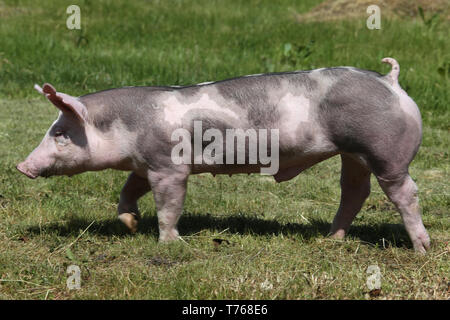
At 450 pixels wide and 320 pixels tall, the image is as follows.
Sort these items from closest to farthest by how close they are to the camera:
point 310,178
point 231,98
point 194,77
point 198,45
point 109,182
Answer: point 231,98, point 109,182, point 310,178, point 194,77, point 198,45

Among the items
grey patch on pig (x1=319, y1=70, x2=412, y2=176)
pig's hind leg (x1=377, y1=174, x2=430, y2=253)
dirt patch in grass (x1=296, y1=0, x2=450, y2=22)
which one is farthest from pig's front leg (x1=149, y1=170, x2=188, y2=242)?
dirt patch in grass (x1=296, y1=0, x2=450, y2=22)

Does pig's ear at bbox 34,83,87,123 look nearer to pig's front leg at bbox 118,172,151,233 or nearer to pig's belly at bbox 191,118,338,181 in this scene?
pig's front leg at bbox 118,172,151,233

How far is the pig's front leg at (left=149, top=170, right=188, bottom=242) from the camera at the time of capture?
14.8 ft

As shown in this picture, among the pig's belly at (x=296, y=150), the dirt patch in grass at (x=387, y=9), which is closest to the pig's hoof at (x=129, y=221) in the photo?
the pig's belly at (x=296, y=150)

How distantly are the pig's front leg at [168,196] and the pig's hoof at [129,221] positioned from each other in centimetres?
30

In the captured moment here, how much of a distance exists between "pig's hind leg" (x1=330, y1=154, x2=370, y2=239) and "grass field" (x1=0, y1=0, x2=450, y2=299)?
0.46 ft

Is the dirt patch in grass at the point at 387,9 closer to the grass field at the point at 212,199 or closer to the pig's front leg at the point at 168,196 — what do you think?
the grass field at the point at 212,199

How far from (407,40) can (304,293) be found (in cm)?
776

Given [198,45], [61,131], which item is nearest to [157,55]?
[198,45]

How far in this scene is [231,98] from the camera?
4477 mm

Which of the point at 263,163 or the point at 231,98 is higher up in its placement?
the point at 231,98

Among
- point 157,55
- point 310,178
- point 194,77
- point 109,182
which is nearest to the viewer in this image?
point 109,182

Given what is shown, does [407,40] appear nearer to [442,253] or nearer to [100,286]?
[442,253]

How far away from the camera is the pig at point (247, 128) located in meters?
4.28
